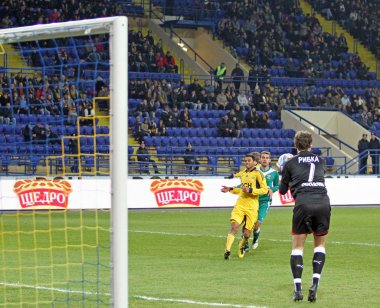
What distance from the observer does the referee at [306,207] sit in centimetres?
1139

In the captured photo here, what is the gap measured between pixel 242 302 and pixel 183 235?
393 inches

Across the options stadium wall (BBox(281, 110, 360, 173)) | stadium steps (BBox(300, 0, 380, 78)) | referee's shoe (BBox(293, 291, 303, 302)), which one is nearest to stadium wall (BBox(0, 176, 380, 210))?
stadium wall (BBox(281, 110, 360, 173))

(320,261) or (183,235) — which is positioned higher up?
(320,261)

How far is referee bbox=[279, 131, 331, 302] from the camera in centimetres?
1139

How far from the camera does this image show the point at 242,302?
36.8 ft

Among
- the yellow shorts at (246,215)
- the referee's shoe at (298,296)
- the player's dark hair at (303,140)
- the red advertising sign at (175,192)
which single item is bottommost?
the red advertising sign at (175,192)

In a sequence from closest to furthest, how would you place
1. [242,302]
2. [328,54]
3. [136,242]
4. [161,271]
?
[242,302], [161,271], [136,242], [328,54]

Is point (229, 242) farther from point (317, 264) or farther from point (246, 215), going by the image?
point (317, 264)

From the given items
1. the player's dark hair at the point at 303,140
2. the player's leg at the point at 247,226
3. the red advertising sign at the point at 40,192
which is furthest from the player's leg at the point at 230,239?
the red advertising sign at the point at 40,192

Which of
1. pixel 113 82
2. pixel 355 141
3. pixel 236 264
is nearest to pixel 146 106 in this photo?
pixel 355 141

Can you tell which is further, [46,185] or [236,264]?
[46,185]

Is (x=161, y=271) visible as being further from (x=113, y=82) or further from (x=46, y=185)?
(x=46, y=185)

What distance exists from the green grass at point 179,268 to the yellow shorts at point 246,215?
59cm

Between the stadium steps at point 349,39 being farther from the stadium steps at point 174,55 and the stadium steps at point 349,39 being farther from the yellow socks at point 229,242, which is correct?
the yellow socks at point 229,242
